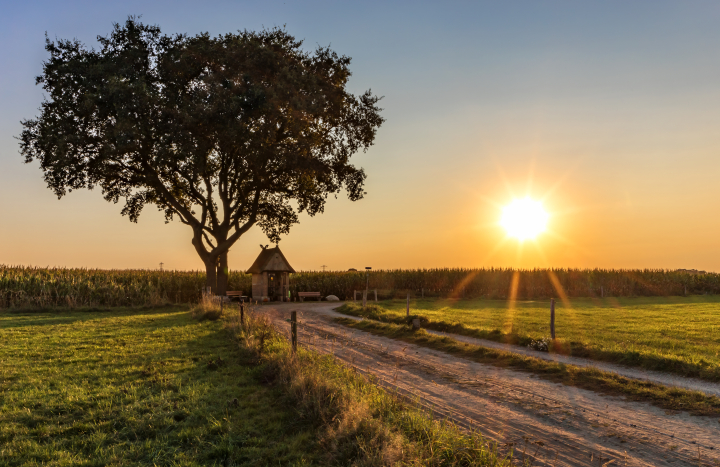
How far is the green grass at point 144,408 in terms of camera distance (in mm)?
7188

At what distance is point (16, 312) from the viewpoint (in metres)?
30.6

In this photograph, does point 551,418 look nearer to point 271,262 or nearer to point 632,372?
point 632,372

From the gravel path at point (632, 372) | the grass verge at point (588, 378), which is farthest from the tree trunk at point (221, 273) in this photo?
the gravel path at point (632, 372)

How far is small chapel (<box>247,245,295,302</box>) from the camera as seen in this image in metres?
40.6

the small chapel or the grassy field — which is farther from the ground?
the small chapel

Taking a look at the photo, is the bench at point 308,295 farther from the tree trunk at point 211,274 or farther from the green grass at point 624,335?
the green grass at point 624,335

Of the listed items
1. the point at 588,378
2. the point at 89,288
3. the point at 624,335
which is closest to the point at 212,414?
the point at 588,378

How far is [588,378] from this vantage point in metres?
12.2

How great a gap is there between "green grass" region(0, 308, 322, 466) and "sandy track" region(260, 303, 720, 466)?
269cm

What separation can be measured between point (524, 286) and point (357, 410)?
1947 inches

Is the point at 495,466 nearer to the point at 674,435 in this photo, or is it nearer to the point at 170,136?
the point at 674,435

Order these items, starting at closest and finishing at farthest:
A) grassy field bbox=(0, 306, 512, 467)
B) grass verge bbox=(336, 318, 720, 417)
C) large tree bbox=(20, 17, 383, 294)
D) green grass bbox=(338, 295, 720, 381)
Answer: grassy field bbox=(0, 306, 512, 467) → grass verge bbox=(336, 318, 720, 417) → green grass bbox=(338, 295, 720, 381) → large tree bbox=(20, 17, 383, 294)

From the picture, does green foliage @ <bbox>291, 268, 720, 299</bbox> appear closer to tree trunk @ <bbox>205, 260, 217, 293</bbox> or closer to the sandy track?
tree trunk @ <bbox>205, 260, 217, 293</bbox>

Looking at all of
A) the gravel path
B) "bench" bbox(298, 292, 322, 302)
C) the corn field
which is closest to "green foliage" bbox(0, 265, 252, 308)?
the corn field
